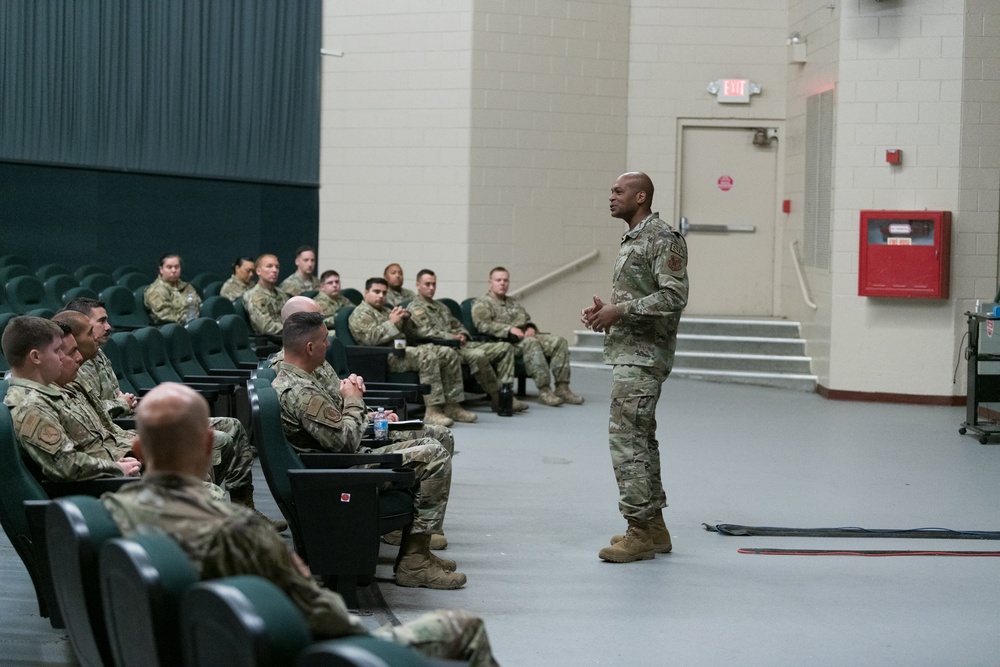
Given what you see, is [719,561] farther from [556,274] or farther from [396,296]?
[556,274]

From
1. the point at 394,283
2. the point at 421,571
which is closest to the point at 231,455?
the point at 421,571

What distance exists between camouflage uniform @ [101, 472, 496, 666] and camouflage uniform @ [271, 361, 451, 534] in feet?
6.31

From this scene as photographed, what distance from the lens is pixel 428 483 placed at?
4.46m

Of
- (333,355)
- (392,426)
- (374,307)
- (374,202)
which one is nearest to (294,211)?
(374,202)

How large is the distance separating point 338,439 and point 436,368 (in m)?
4.02

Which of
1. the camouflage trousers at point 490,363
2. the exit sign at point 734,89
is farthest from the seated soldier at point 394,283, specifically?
the exit sign at point 734,89

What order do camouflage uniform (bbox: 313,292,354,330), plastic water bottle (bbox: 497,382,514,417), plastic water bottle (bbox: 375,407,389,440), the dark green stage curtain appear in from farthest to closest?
1. the dark green stage curtain
2. camouflage uniform (bbox: 313,292,354,330)
3. plastic water bottle (bbox: 497,382,514,417)
4. plastic water bottle (bbox: 375,407,389,440)

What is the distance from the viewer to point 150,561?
207cm

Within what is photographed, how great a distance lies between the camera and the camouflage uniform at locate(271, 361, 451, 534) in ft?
14.4

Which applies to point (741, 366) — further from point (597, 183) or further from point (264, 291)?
point (264, 291)

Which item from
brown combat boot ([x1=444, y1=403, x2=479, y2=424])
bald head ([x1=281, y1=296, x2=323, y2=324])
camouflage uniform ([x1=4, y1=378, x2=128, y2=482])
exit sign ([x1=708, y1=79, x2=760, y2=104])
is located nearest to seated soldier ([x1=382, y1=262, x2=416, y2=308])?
brown combat boot ([x1=444, y1=403, x2=479, y2=424])

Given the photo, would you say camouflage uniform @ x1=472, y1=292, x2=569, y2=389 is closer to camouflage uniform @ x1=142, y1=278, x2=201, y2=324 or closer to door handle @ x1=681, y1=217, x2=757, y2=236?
camouflage uniform @ x1=142, y1=278, x2=201, y2=324

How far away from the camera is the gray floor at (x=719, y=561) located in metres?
3.81

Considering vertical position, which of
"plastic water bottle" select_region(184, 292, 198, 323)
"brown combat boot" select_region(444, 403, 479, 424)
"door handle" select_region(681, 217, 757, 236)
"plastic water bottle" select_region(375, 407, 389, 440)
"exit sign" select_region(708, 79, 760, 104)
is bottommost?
"brown combat boot" select_region(444, 403, 479, 424)
